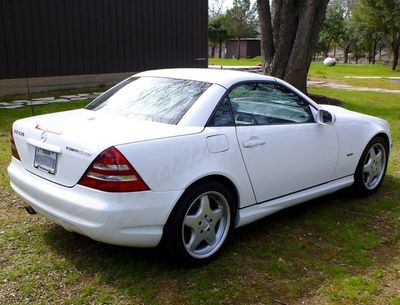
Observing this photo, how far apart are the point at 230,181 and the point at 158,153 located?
0.73 meters

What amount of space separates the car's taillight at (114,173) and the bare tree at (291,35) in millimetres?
8746

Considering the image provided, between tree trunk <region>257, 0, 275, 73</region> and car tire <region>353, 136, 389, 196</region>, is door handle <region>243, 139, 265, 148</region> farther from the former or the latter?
tree trunk <region>257, 0, 275, 73</region>

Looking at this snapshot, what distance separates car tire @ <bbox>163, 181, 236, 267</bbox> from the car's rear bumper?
10 centimetres

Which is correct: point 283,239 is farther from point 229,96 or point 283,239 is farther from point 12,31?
point 12,31

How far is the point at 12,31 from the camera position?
12992mm

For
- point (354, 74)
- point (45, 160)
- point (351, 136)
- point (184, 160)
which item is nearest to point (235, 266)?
point (184, 160)

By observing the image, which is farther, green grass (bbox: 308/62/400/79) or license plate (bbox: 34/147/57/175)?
green grass (bbox: 308/62/400/79)

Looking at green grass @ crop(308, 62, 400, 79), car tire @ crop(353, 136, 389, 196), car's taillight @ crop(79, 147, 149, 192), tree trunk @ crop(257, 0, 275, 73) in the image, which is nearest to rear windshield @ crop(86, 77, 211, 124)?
car's taillight @ crop(79, 147, 149, 192)

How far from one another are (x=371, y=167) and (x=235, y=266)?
245cm

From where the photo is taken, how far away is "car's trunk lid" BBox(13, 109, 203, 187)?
330 centimetres

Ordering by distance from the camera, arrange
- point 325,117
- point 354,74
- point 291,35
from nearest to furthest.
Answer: point 325,117
point 291,35
point 354,74

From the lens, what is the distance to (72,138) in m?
3.41

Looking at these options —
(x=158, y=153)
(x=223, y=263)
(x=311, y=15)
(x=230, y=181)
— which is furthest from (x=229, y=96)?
(x=311, y=15)

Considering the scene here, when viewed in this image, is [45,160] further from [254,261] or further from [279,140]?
[279,140]
